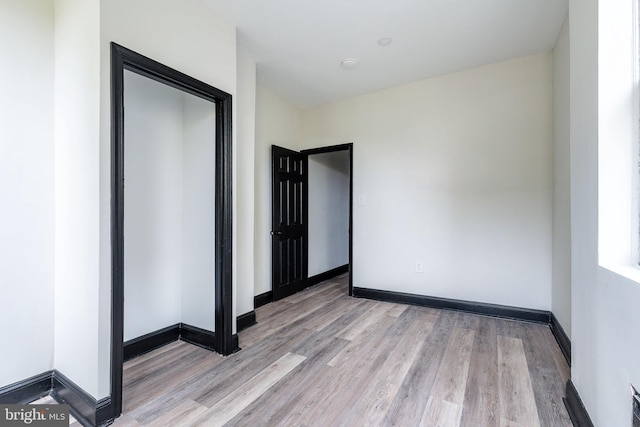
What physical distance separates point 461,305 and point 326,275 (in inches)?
84.7

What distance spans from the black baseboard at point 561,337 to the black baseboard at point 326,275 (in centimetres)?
284

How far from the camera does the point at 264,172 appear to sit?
3.55 m

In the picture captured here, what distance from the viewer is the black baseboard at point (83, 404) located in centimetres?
151

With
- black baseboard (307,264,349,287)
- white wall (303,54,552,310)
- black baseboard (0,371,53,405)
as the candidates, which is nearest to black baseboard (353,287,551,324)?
white wall (303,54,552,310)

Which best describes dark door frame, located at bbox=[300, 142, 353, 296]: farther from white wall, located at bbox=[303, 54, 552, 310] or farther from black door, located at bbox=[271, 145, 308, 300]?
black door, located at bbox=[271, 145, 308, 300]

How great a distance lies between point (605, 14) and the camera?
124cm

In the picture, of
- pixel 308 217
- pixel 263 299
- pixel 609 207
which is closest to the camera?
pixel 609 207

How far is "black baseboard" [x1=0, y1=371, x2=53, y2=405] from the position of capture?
→ 1616 mm

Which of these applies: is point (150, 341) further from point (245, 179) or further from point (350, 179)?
point (350, 179)

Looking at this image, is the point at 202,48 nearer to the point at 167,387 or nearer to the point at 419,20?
the point at 419,20

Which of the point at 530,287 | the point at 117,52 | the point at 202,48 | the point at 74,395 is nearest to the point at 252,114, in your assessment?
the point at 202,48

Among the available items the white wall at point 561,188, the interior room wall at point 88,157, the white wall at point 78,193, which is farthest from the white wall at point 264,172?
the white wall at point 561,188

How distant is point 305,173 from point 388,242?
1.56m

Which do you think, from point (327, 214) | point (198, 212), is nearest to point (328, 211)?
point (327, 214)
